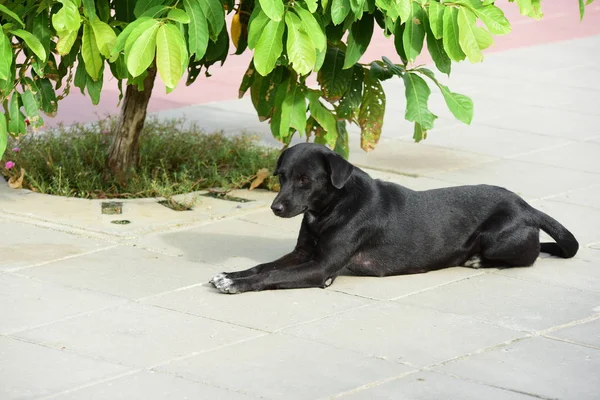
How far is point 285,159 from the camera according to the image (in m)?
6.73

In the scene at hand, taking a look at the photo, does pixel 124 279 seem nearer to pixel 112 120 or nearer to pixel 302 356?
pixel 302 356

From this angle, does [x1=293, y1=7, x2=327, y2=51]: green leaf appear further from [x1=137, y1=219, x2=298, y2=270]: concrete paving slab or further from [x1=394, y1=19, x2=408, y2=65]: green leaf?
[x1=137, y1=219, x2=298, y2=270]: concrete paving slab

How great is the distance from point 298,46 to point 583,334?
2184 millimetres

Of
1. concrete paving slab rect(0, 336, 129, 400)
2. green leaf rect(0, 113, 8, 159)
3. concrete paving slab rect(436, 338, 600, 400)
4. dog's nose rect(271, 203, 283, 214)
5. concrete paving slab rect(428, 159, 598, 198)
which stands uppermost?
green leaf rect(0, 113, 8, 159)

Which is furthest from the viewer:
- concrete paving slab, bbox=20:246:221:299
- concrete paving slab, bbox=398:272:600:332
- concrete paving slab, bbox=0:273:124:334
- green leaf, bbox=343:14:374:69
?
green leaf, bbox=343:14:374:69

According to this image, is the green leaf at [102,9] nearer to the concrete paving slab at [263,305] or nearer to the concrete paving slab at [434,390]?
the concrete paving slab at [263,305]

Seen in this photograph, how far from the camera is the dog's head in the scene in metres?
6.67

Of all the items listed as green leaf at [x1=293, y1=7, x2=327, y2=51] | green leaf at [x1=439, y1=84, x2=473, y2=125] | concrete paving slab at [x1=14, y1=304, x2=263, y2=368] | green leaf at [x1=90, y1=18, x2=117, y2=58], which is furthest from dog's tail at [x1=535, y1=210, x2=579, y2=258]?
green leaf at [x1=90, y1=18, x2=117, y2=58]

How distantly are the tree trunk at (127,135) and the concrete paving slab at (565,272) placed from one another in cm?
324

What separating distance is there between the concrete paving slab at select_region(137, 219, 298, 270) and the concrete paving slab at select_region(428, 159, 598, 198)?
7.26ft

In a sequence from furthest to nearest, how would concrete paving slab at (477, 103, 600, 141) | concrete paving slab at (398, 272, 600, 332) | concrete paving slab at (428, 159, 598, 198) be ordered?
concrete paving slab at (477, 103, 600, 141) → concrete paving slab at (428, 159, 598, 198) → concrete paving slab at (398, 272, 600, 332)

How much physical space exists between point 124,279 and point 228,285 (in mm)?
692

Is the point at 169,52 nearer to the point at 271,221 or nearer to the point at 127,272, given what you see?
the point at 127,272

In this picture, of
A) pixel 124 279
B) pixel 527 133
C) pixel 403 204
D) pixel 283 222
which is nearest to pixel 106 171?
pixel 283 222
